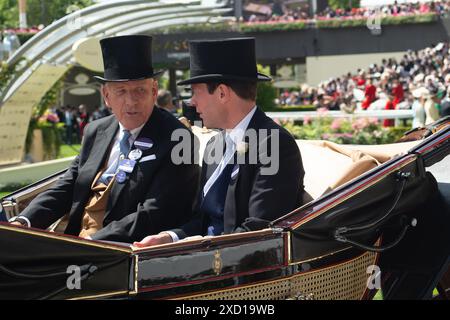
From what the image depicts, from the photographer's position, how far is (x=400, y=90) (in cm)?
1730

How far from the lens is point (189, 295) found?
2.76 m

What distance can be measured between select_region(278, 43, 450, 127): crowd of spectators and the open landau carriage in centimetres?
903

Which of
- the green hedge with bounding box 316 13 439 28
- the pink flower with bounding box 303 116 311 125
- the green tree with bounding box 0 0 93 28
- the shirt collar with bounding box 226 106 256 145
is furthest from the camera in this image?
the green hedge with bounding box 316 13 439 28

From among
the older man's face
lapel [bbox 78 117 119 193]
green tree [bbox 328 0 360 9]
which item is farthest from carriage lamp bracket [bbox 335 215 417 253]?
green tree [bbox 328 0 360 9]

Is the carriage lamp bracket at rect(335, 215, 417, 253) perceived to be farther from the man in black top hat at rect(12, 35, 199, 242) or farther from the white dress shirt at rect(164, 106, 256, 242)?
the man in black top hat at rect(12, 35, 199, 242)

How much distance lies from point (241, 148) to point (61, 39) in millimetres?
16445

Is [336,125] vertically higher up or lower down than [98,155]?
lower down

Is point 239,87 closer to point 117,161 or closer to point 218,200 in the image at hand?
point 218,200

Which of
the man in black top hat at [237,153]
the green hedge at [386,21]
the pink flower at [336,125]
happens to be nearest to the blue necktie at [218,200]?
the man in black top hat at [237,153]

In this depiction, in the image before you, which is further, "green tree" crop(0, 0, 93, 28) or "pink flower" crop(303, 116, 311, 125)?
"green tree" crop(0, 0, 93, 28)

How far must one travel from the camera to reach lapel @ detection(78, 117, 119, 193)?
396cm

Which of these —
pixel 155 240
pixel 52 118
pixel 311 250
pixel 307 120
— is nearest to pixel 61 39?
pixel 52 118

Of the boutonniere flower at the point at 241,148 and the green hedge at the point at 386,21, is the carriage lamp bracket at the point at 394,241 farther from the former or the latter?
the green hedge at the point at 386,21
